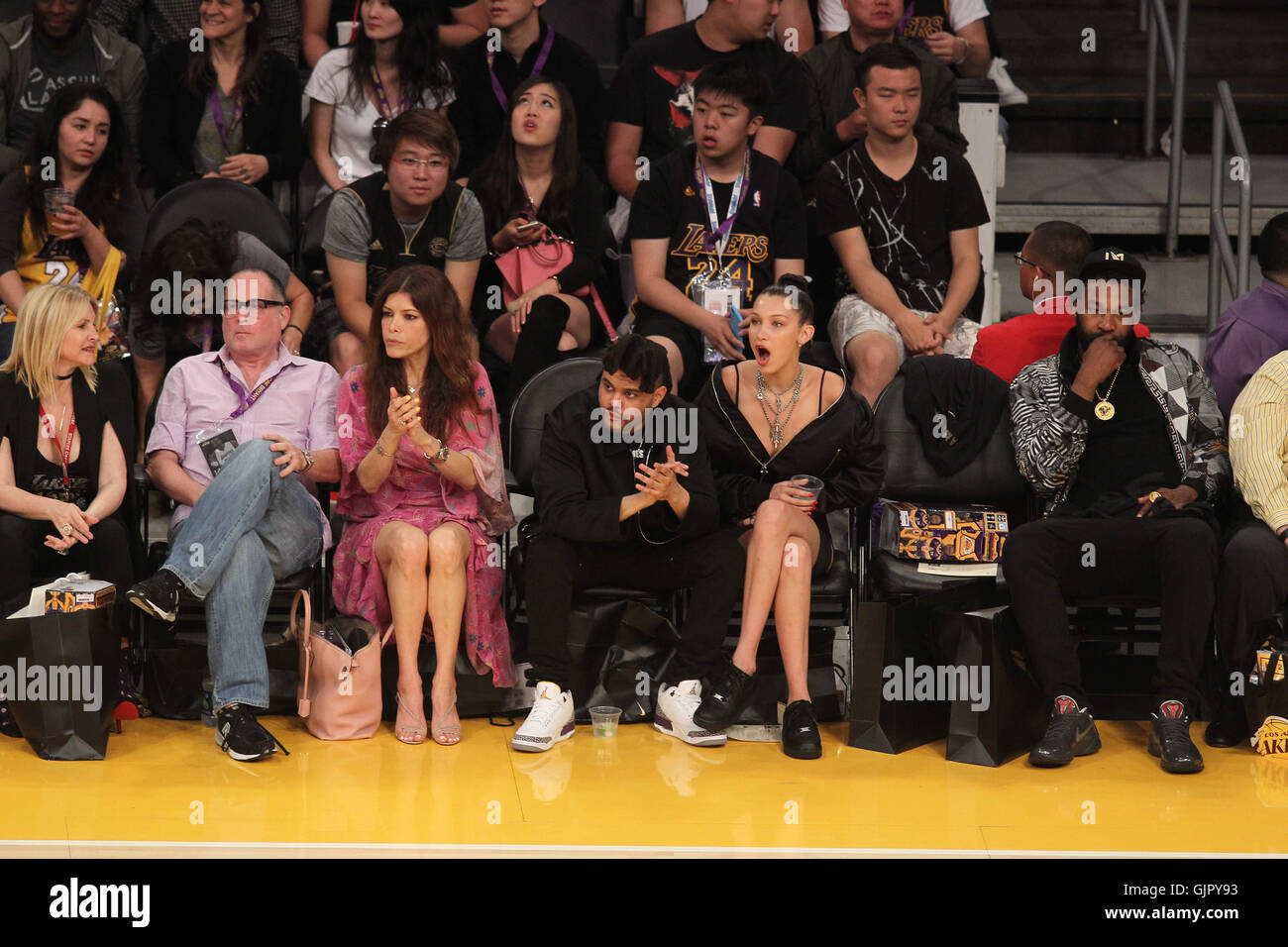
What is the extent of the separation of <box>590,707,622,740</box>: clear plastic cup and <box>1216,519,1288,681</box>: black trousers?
1.77 metres

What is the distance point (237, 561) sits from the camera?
15.4ft

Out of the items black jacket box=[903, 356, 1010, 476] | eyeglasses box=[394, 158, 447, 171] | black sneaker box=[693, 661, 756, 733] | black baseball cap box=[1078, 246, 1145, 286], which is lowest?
black sneaker box=[693, 661, 756, 733]

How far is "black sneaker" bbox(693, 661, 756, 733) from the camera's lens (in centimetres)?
470

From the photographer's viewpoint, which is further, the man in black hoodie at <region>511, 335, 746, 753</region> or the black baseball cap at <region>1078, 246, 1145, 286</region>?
the black baseball cap at <region>1078, 246, 1145, 286</region>

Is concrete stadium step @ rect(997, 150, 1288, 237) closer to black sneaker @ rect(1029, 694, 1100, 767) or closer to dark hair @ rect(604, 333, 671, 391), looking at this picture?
dark hair @ rect(604, 333, 671, 391)

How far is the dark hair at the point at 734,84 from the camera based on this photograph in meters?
5.91

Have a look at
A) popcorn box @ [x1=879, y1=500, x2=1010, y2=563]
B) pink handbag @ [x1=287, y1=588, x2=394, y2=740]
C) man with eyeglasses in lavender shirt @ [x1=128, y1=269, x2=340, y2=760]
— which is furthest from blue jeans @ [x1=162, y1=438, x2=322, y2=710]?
popcorn box @ [x1=879, y1=500, x2=1010, y2=563]

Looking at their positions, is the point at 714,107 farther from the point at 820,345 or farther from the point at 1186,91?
the point at 1186,91

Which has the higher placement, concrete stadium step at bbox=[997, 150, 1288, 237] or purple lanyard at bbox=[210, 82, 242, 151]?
purple lanyard at bbox=[210, 82, 242, 151]

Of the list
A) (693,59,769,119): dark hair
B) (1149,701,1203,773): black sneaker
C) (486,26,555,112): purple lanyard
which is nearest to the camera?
(1149,701,1203,773): black sneaker

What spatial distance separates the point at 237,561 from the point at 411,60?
8.69ft

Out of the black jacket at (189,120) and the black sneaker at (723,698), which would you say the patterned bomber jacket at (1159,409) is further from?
the black jacket at (189,120)

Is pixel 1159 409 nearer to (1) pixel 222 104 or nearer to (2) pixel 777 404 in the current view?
Answer: (2) pixel 777 404

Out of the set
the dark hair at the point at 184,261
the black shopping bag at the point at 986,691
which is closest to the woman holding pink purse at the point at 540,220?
the dark hair at the point at 184,261
